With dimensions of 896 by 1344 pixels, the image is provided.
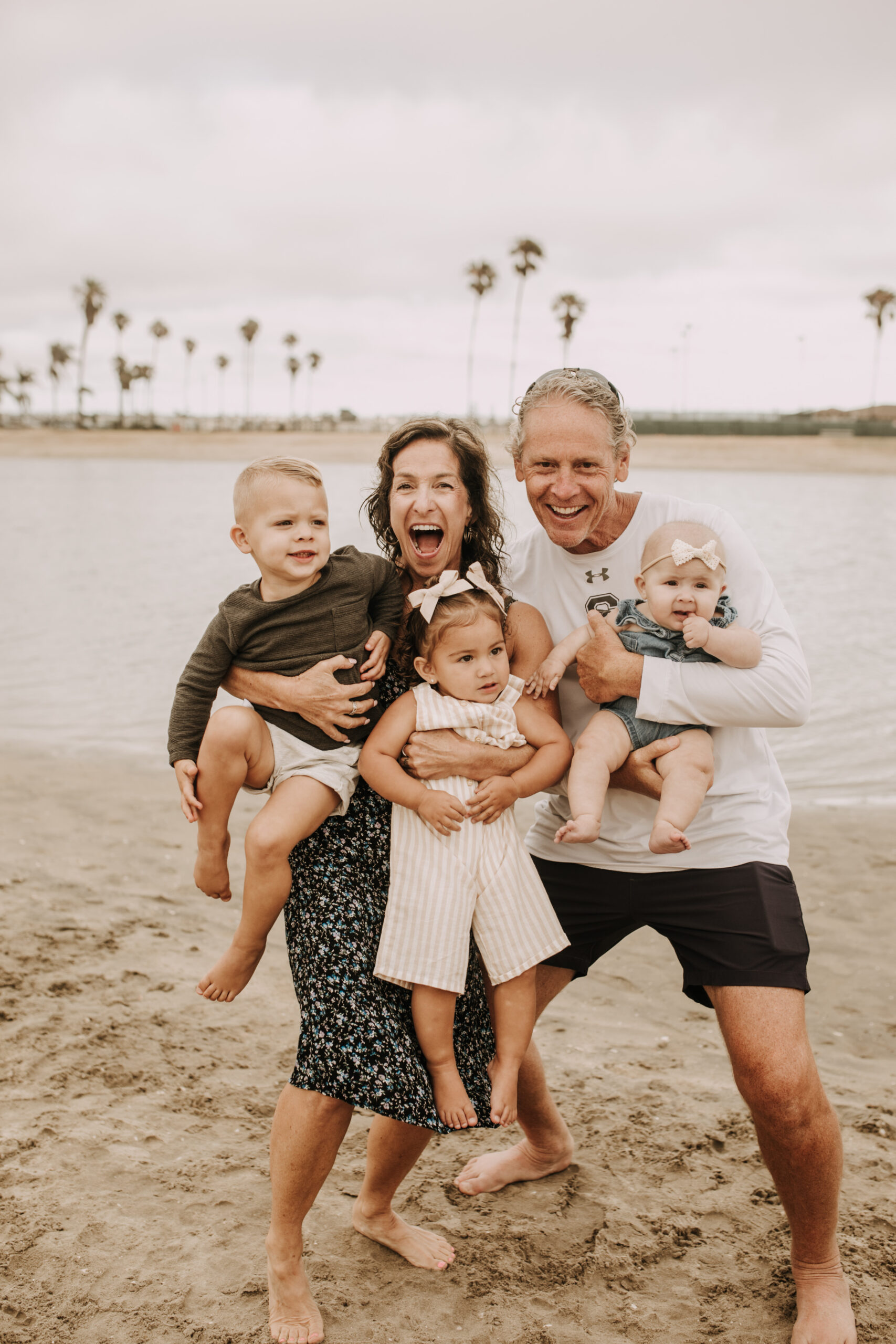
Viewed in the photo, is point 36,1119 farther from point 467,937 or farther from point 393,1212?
point 467,937

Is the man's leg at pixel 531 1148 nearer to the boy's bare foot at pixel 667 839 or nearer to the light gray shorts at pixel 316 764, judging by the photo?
the boy's bare foot at pixel 667 839

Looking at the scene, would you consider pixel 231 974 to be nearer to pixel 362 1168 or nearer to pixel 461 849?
pixel 461 849

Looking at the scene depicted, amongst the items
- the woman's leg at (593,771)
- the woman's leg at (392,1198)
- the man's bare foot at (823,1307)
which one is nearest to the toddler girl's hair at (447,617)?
the woman's leg at (593,771)

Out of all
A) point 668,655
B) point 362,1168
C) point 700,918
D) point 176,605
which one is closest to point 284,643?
point 668,655

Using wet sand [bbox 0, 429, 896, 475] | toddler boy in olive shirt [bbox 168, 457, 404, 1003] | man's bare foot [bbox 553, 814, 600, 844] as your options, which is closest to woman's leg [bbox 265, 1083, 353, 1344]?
toddler boy in olive shirt [bbox 168, 457, 404, 1003]

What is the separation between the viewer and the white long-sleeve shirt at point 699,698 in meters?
2.92

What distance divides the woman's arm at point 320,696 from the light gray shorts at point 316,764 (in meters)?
0.05

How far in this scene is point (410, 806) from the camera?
2.74 meters

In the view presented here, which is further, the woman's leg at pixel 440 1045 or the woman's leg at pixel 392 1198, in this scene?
the woman's leg at pixel 392 1198

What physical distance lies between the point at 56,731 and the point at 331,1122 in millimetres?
7355

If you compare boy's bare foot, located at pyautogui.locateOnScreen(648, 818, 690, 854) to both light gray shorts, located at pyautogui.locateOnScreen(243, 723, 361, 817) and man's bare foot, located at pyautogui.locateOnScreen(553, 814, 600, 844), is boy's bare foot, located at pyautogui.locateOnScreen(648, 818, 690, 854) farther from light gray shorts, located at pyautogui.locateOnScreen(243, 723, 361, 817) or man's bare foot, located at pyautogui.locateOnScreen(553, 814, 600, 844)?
light gray shorts, located at pyautogui.locateOnScreen(243, 723, 361, 817)

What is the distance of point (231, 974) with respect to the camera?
295 centimetres

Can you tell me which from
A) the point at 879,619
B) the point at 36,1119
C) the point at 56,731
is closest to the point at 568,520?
the point at 36,1119

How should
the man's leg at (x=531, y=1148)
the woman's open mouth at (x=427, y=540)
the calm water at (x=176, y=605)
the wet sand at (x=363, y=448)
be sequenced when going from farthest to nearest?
1. the wet sand at (x=363, y=448)
2. the calm water at (x=176, y=605)
3. the man's leg at (x=531, y=1148)
4. the woman's open mouth at (x=427, y=540)
